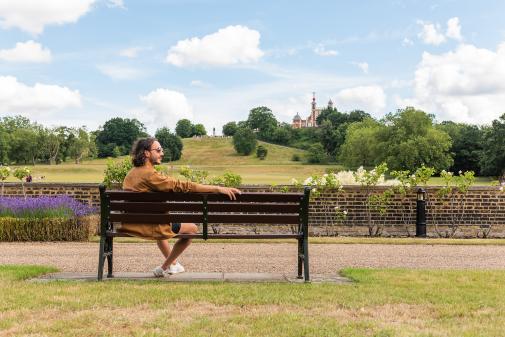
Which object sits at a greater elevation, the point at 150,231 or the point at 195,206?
the point at 195,206

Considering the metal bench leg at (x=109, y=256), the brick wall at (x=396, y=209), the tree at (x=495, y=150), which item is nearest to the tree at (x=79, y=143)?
the tree at (x=495, y=150)

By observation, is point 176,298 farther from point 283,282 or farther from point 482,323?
point 482,323

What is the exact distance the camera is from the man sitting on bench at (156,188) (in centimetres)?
641

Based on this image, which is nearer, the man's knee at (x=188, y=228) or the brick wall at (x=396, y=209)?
the man's knee at (x=188, y=228)

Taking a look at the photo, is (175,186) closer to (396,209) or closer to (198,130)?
(396,209)

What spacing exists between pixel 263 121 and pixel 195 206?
130 meters

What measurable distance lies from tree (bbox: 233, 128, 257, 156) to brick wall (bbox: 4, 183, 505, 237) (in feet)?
317

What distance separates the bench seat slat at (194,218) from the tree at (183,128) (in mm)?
146569

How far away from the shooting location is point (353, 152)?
86.1 meters

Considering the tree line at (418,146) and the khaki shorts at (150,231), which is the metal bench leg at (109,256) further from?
the tree line at (418,146)

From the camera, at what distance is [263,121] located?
13625cm

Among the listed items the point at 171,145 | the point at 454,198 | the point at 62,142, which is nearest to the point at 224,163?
the point at 171,145

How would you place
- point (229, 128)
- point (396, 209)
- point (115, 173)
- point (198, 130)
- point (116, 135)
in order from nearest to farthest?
1. point (115, 173)
2. point (396, 209)
3. point (116, 135)
4. point (229, 128)
5. point (198, 130)

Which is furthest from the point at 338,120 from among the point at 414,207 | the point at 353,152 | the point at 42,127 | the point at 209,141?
the point at 414,207
